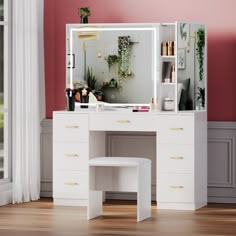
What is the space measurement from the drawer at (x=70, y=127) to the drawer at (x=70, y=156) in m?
0.05

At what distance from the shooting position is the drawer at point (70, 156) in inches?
278

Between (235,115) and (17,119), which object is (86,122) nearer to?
(17,119)

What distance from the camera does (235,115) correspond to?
7.34 m

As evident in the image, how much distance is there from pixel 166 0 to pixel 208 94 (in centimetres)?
94

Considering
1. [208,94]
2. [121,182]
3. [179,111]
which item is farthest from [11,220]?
[208,94]

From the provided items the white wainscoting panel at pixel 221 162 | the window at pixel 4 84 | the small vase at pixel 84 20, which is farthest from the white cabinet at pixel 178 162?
the window at pixel 4 84

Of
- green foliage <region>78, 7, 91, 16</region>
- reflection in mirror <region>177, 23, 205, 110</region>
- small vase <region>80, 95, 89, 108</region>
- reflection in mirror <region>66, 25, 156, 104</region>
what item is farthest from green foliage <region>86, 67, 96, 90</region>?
reflection in mirror <region>177, 23, 205, 110</region>

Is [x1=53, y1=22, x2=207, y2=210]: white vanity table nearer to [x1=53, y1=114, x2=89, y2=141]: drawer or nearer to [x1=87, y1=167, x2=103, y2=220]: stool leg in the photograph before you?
[x1=53, y1=114, x2=89, y2=141]: drawer

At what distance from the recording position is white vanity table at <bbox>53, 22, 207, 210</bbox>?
687 centimetres

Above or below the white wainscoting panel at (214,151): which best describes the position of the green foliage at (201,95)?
above

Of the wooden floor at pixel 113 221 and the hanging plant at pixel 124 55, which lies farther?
the hanging plant at pixel 124 55

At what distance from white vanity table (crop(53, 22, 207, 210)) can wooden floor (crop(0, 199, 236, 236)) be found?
0.69 feet

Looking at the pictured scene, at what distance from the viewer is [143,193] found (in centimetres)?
633

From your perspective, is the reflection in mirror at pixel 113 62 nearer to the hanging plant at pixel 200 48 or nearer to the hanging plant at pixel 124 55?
the hanging plant at pixel 124 55
